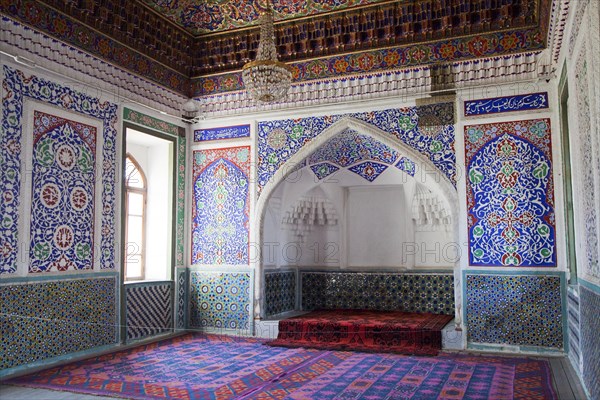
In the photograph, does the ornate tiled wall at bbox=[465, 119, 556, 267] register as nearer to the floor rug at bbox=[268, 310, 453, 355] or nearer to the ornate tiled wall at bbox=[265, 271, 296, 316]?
the floor rug at bbox=[268, 310, 453, 355]

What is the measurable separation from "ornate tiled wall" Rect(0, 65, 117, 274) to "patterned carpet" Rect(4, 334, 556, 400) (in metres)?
0.82

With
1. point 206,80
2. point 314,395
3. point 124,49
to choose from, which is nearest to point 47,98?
point 124,49

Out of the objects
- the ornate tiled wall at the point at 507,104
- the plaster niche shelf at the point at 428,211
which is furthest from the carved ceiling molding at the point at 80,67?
the ornate tiled wall at the point at 507,104

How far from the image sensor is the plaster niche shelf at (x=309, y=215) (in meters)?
6.13

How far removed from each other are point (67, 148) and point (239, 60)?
1908mm

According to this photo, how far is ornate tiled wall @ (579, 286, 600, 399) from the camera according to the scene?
265cm

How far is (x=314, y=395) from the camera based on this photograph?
3172 mm

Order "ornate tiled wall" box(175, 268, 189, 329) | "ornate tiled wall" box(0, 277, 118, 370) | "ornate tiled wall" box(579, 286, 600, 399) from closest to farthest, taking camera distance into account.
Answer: "ornate tiled wall" box(579, 286, 600, 399) < "ornate tiled wall" box(0, 277, 118, 370) < "ornate tiled wall" box(175, 268, 189, 329)

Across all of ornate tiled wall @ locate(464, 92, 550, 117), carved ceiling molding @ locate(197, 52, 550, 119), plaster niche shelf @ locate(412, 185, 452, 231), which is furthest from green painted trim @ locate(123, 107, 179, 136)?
ornate tiled wall @ locate(464, 92, 550, 117)

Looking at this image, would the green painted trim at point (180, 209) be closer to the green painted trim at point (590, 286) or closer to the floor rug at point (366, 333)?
the floor rug at point (366, 333)

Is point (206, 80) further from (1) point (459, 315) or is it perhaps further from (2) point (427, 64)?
(1) point (459, 315)

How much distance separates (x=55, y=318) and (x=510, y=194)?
351 centimetres

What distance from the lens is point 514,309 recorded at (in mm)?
4348

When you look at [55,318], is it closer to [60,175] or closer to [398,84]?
[60,175]
